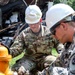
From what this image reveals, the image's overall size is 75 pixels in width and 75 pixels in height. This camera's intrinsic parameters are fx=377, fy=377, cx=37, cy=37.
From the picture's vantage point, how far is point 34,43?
565 centimetres

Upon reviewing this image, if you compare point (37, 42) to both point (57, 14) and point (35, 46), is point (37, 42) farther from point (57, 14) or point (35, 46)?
point (57, 14)

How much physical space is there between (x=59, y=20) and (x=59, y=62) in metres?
0.84

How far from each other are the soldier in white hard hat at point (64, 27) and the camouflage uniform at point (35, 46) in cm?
190

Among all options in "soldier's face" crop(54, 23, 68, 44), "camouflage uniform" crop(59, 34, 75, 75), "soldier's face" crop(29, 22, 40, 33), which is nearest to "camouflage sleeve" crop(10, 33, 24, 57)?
"soldier's face" crop(29, 22, 40, 33)

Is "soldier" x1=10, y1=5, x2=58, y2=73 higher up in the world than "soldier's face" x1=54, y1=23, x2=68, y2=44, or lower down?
lower down

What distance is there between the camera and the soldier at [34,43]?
5590mm

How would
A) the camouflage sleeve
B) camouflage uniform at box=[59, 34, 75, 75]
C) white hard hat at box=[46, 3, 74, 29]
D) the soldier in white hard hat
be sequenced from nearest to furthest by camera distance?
1. camouflage uniform at box=[59, 34, 75, 75]
2. the soldier in white hard hat
3. white hard hat at box=[46, 3, 74, 29]
4. the camouflage sleeve

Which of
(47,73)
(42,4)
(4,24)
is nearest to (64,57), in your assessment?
(47,73)

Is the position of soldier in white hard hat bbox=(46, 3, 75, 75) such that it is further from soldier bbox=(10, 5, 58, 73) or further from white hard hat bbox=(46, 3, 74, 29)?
soldier bbox=(10, 5, 58, 73)

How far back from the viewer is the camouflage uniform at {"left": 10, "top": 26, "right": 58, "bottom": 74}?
5.62 m

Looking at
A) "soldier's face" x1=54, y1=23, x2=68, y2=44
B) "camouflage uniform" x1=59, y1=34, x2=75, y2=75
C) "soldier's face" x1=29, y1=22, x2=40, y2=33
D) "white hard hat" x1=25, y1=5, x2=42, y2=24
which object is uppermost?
"soldier's face" x1=54, y1=23, x2=68, y2=44

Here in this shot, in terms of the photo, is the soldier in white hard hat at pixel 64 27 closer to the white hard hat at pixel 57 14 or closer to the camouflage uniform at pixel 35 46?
the white hard hat at pixel 57 14

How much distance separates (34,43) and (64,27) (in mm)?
2356

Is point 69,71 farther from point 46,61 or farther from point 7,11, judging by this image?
point 7,11
